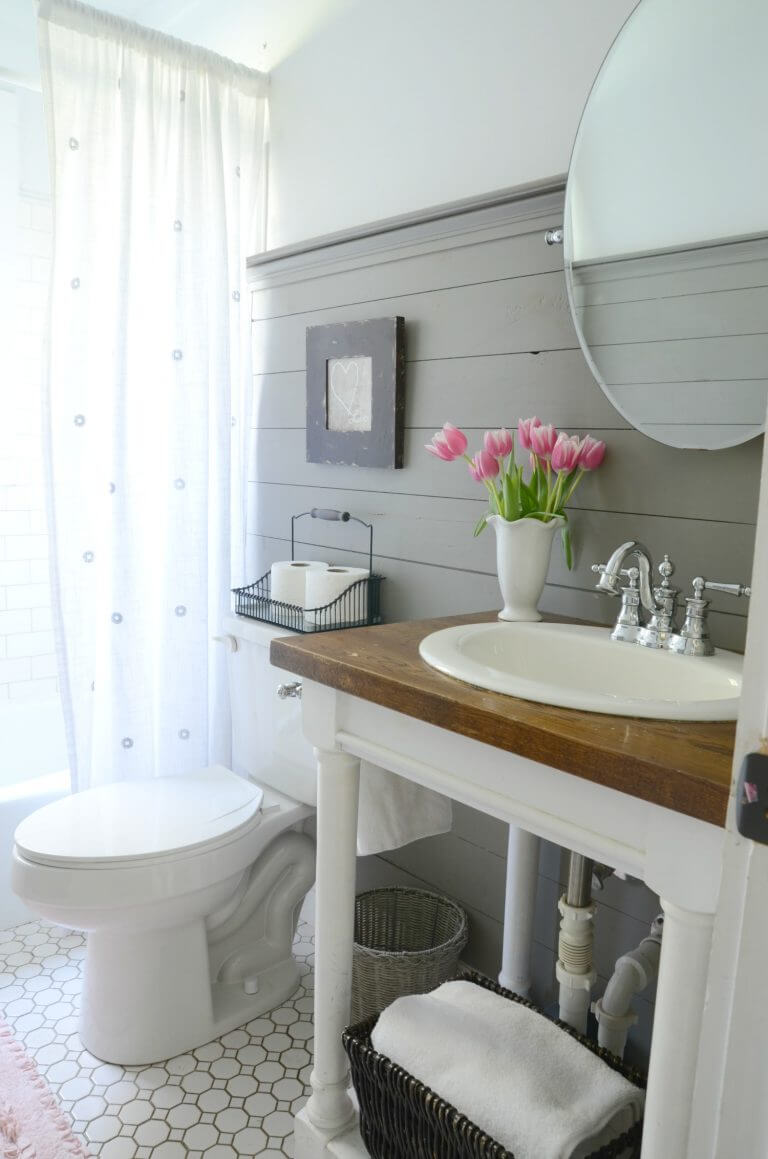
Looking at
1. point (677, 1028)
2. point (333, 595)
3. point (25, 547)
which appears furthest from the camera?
point (25, 547)

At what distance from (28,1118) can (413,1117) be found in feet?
2.50

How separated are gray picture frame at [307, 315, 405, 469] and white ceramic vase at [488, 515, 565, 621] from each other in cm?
48

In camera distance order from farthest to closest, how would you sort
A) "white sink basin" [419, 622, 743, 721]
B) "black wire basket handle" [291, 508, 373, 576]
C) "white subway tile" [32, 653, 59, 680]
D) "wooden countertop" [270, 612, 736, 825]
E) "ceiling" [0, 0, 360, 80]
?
1. "white subway tile" [32, 653, 59, 680]
2. "ceiling" [0, 0, 360, 80]
3. "black wire basket handle" [291, 508, 373, 576]
4. "white sink basin" [419, 622, 743, 721]
5. "wooden countertop" [270, 612, 736, 825]

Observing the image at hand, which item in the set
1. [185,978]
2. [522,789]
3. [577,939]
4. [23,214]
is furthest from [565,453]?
[23,214]

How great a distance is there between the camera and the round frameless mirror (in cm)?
117

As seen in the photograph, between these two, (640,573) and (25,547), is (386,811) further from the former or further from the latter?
(25,547)

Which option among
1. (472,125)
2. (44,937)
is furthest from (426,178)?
(44,937)

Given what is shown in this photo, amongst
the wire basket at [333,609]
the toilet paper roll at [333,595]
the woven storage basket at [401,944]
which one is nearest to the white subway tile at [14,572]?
the wire basket at [333,609]

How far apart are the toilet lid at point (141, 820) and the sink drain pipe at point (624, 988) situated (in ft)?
2.39

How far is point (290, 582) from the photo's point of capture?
187cm

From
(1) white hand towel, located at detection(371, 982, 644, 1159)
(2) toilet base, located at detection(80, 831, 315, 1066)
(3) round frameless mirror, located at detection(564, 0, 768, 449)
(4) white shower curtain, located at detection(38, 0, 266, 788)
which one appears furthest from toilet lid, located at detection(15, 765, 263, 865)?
(3) round frameless mirror, located at detection(564, 0, 768, 449)

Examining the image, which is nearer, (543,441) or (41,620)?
(543,441)

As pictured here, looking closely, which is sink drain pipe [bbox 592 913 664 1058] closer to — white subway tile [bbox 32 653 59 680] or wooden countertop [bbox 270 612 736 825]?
wooden countertop [bbox 270 612 736 825]

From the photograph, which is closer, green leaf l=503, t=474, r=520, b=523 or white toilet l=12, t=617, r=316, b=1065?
green leaf l=503, t=474, r=520, b=523
